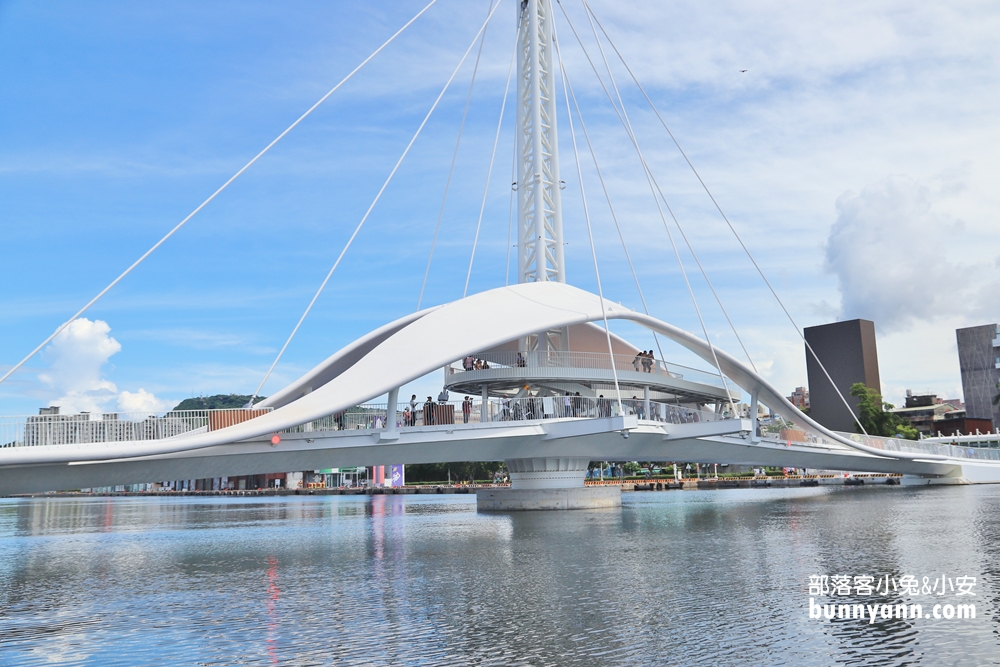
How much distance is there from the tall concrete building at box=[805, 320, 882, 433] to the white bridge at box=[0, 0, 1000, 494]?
53.3 m

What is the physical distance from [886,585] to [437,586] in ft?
25.7

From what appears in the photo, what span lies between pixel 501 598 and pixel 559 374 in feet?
72.5

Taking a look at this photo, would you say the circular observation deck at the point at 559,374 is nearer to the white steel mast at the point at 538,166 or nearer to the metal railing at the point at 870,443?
the white steel mast at the point at 538,166

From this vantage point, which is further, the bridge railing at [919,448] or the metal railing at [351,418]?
the bridge railing at [919,448]

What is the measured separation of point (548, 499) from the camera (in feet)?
127

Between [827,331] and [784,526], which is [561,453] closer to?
[784,526]

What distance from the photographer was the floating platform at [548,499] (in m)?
38.7

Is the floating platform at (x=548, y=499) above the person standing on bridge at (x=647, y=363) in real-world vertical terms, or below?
below

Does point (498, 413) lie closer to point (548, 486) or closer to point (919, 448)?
point (548, 486)

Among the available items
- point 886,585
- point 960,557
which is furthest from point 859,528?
point 886,585

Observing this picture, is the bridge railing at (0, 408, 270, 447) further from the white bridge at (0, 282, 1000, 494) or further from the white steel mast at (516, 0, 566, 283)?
the white steel mast at (516, 0, 566, 283)

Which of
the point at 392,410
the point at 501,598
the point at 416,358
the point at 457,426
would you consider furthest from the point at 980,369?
the point at 501,598

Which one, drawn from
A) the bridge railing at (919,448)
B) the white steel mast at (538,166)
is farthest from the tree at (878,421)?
the white steel mast at (538,166)

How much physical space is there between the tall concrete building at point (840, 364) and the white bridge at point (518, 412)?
5330 cm
